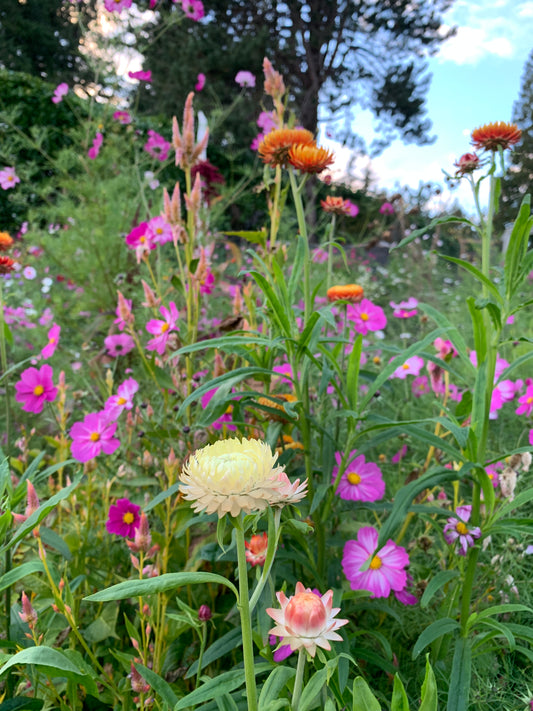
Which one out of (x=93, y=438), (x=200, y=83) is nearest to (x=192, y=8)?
(x=200, y=83)

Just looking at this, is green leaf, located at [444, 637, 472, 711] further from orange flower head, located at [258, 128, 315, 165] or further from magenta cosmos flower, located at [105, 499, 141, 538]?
orange flower head, located at [258, 128, 315, 165]

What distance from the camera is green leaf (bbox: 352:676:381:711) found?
0.55 m

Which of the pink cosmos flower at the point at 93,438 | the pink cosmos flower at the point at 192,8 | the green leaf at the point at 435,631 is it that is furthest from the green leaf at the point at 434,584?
the pink cosmos flower at the point at 192,8

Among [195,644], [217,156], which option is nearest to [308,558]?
[195,644]

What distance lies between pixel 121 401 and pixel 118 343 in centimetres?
50

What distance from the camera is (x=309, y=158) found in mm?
1062

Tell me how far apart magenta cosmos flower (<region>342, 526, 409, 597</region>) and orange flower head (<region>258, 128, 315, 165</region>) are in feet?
2.49

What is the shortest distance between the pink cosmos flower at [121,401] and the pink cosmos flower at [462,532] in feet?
2.48

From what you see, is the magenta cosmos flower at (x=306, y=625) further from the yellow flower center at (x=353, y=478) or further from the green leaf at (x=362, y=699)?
the yellow flower center at (x=353, y=478)

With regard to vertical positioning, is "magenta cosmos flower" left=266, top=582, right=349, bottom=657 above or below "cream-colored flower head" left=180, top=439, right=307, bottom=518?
below

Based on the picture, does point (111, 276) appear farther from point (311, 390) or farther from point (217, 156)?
Answer: point (217, 156)

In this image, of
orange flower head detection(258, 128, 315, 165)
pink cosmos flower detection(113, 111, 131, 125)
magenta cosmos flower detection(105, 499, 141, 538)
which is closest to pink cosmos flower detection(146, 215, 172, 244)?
orange flower head detection(258, 128, 315, 165)

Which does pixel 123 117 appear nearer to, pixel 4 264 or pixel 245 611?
pixel 4 264

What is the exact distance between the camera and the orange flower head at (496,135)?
103cm
